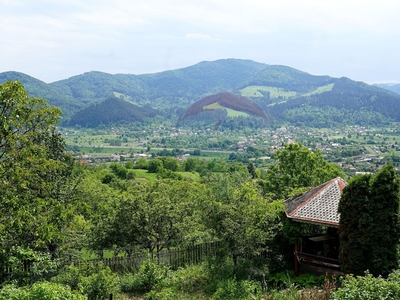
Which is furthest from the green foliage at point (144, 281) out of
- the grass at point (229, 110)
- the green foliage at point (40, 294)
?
the grass at point (229, 110)

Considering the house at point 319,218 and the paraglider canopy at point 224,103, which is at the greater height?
the paraglider canopy at point 224,103

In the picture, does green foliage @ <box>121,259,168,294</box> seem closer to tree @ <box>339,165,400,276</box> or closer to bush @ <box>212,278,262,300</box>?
bush @ <box>212,278,262,300</box>

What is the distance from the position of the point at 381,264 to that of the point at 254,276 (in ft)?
12.1

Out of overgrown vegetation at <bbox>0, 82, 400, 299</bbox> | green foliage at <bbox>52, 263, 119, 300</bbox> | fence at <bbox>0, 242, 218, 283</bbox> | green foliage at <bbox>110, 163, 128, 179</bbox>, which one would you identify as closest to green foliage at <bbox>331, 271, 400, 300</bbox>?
overgrown vegetation at <bbox>0, 82, 400, 299</bbox>

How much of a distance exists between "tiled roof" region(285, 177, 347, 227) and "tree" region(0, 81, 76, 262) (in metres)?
7.17

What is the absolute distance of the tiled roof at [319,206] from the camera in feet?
39.3

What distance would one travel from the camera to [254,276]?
12.0 meters

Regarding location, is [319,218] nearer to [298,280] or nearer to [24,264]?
[298,280]

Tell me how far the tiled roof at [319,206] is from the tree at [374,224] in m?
0.95

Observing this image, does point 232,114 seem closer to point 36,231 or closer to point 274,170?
point 274,170

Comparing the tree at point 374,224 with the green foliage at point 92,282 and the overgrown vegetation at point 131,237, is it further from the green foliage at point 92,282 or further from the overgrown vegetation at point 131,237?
the green foliage at point 92,282

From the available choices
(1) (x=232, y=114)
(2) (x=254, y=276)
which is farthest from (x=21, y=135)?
(1) (x=232, y=114)

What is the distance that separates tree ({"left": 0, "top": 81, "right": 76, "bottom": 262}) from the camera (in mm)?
9312

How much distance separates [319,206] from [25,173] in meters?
8.83
